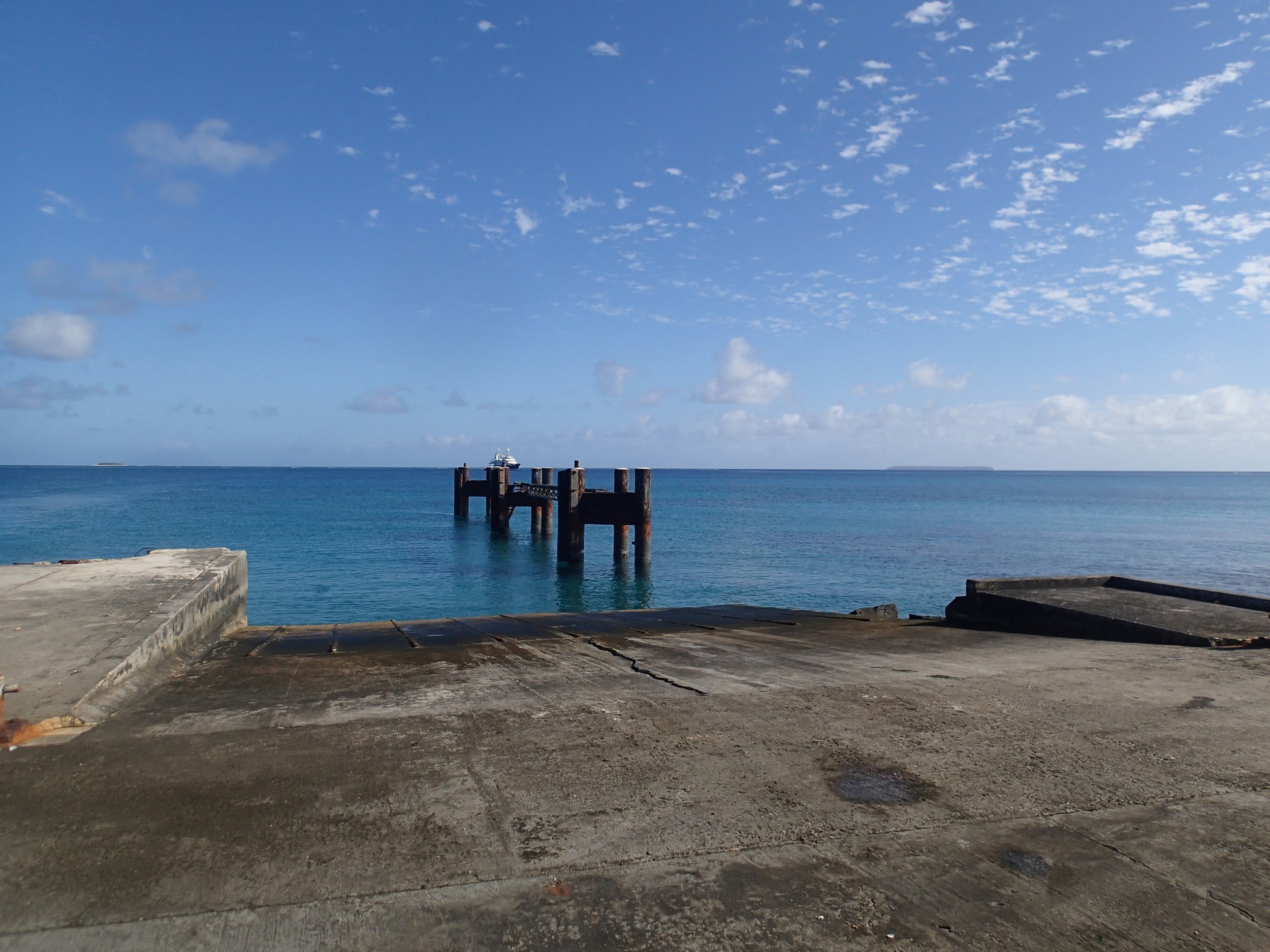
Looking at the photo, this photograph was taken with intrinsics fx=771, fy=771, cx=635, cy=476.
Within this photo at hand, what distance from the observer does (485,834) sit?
10.6 ft

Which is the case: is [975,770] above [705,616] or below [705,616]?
above

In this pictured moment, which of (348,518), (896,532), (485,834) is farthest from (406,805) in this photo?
(348,518)

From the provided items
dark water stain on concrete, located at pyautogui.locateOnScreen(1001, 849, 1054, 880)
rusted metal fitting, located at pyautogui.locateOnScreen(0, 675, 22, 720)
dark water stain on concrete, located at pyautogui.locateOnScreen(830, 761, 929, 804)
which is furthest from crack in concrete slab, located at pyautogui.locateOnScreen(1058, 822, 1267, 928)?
rusted metal fitting, located at pyautogui.locateOnScreen(0, 675, 22, 720)

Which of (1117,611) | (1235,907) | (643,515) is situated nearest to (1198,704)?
(1235,907)

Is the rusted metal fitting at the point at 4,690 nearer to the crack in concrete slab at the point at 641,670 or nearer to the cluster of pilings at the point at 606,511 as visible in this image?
the crack in concrete slab at the point at 641,670

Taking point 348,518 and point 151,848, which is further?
point 348,518

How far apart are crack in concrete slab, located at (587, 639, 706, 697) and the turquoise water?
38.6ft

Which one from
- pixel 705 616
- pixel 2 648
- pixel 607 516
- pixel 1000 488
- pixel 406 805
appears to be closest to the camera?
pixel 406 805

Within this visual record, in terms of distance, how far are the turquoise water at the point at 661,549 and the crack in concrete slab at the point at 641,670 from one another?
11.8m

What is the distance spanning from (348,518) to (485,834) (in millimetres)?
49837

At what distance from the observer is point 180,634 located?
Result: 22.2 ft

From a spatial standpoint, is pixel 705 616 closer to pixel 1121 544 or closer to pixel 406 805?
pixel 406 805

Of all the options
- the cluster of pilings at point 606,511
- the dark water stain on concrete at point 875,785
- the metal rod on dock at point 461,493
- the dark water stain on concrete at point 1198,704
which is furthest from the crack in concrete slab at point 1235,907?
the metal rod on dock at point 461,493

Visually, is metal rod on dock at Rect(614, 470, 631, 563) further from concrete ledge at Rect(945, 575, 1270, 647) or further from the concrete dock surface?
the concrete dock surface
